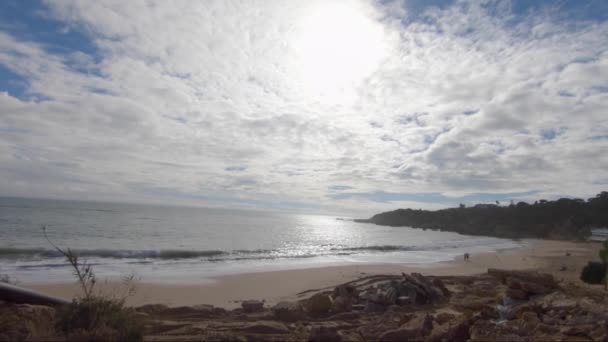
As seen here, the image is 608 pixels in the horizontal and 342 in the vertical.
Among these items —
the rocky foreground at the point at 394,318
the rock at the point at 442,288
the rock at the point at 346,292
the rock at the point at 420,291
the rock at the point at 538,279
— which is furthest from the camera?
the rock at the point at 442,288

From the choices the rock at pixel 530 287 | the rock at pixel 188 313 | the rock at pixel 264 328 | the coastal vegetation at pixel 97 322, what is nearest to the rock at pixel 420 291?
the rock at pixel 530 287

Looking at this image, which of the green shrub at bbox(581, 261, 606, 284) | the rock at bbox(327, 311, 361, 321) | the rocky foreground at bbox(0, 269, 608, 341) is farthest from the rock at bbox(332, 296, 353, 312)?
the green shrub at bbox(581, 261, 606, 284)

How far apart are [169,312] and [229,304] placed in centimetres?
217

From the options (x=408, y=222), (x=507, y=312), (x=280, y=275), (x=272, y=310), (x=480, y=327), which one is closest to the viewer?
(x=480, y=327)

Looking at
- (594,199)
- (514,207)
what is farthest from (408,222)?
(594,199)

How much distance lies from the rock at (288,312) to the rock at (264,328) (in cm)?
78

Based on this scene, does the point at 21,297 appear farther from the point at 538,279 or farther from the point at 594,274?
the point at 594,274

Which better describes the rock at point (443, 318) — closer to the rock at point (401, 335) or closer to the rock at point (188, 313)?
the rock at point (401, 335)

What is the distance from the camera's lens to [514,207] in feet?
265

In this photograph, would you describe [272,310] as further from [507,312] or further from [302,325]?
[507,312]

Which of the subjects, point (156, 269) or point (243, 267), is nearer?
point (156, 269)

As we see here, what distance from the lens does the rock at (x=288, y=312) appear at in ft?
24.5

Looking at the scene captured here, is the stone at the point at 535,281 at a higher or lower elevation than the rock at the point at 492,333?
higher

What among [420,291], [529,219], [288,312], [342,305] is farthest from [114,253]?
[529,219]
